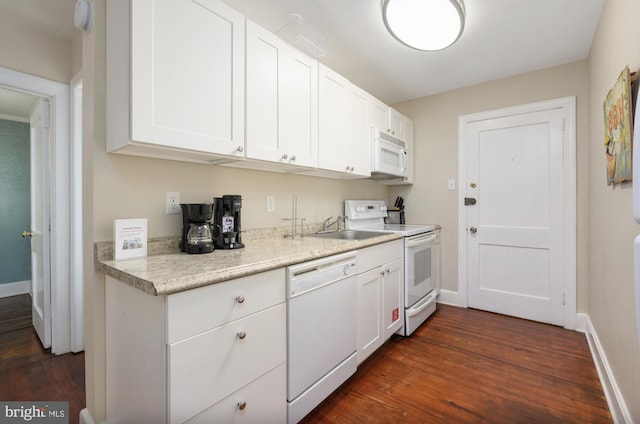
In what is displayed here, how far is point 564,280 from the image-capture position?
269 cm

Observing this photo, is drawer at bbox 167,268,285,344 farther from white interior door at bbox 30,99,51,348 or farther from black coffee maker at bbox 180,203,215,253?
white interior door at bbox 30,99,51,348

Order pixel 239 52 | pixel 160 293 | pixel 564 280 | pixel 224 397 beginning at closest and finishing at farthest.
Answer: pixel 160 293 < pixel 224 397 < pixel 239 52 < pixel 564 280

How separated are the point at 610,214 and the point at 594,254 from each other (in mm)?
758

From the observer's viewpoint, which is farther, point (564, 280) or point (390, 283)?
point (564, 280)

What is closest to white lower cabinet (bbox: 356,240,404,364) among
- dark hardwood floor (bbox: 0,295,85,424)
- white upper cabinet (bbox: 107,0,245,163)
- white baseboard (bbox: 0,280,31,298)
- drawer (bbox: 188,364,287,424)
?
drawer (bbox: 188,364,287,424)

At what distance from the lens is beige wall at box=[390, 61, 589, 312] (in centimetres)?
261

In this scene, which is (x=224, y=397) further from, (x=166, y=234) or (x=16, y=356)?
(x=16, y=356)

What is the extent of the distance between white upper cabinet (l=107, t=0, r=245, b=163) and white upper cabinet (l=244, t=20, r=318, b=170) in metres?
0.08

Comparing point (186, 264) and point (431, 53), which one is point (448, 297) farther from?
point (186, 264)

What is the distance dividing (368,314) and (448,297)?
1.72m

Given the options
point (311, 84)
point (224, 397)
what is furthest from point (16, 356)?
point (311, 84)

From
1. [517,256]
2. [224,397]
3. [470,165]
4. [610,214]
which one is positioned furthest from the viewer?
[470,165]

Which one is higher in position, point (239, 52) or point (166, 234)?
point (239, 52)

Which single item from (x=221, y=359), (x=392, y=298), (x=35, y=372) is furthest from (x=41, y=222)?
(x=392, y=298)
